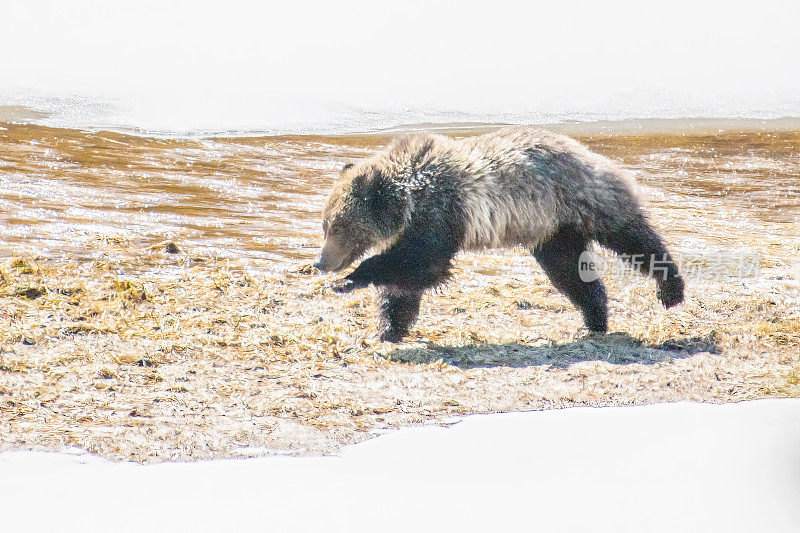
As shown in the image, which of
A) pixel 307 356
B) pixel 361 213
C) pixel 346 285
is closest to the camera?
pixel 307 356

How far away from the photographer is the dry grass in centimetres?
381

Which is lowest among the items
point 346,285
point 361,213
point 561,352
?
point 561,352

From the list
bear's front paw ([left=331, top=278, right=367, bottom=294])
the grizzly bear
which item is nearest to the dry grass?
bear's front paw ([left=331, top=278, right=367, bottom=294])

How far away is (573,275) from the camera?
5.48m

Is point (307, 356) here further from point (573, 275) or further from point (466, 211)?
point (573, 275)

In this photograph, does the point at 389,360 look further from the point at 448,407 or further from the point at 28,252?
the point at 28,252

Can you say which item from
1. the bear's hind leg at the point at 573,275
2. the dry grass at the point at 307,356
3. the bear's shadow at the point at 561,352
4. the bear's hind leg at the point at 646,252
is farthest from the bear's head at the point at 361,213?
the bear's hind leg at the point at 646,252

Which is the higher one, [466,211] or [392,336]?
[466,211]

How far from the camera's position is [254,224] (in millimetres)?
8891

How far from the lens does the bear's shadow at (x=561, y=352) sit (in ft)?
16.1

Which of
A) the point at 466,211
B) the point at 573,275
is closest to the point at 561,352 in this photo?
the point at 573,275

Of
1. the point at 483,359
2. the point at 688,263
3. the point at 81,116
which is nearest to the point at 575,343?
the point at 483,359

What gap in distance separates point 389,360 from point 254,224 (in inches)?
174

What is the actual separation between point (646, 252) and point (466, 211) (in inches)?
48.5
